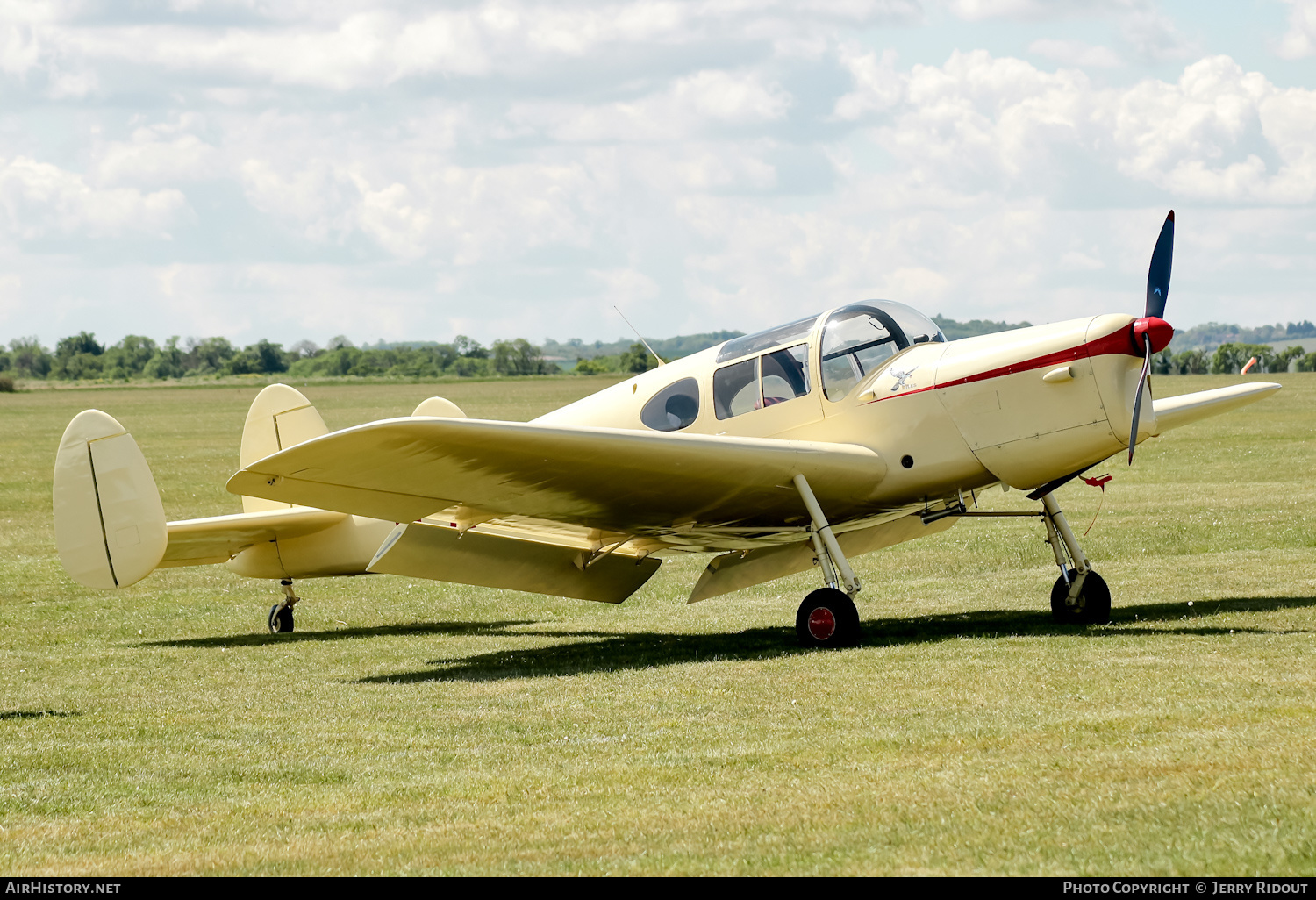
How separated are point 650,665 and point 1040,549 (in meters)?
10.2

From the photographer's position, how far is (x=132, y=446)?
472 inches

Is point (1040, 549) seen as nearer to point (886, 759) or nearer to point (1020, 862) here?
point (886, 759)

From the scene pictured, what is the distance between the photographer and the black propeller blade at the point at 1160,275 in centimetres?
1156

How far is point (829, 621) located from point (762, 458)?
1.55 m

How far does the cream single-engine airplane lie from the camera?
35.8ft

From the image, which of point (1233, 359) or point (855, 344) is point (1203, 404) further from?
point (1233, 359)

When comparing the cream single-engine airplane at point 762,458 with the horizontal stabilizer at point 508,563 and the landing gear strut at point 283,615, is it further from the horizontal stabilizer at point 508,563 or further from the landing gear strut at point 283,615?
the landing gear strut at point 283,615

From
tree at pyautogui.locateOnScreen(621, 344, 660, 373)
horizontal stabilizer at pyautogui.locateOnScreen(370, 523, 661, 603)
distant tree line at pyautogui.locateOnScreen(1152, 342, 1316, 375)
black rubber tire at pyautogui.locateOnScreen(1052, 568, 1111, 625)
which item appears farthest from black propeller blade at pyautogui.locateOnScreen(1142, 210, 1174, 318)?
tree at pyautogui.locateOnScreen(621, 344, 660, 373)

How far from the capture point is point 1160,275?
1155cm

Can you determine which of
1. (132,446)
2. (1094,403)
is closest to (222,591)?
(132,446)

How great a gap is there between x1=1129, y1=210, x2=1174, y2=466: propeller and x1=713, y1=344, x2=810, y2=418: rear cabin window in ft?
9.61

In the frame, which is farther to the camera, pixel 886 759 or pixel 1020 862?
pixel 886 759

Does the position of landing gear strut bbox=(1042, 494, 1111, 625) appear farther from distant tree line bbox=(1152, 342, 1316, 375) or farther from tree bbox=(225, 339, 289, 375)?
tree bbox=(225, 339, 289, 375)

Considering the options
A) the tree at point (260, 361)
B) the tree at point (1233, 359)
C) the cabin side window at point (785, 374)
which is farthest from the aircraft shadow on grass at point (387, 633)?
the tree at point (260, 361)
